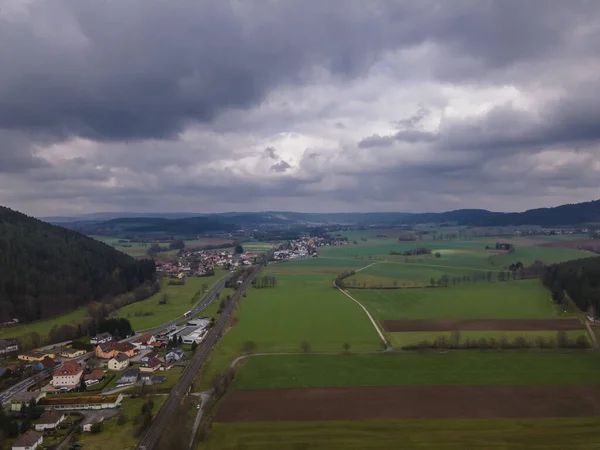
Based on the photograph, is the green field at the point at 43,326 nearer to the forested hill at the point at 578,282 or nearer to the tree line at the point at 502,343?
the tree line at the point at 502,343

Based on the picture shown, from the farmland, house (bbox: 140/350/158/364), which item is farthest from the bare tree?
house (bbox: 140/350/158/364)

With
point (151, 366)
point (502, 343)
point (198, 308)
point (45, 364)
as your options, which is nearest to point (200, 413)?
point (151, 366)

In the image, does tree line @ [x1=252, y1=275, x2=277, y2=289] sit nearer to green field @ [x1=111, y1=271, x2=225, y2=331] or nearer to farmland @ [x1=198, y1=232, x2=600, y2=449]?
green field @ [x1=111, y1=271, x2=225, y2=331]

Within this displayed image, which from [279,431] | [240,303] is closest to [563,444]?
[279,431]

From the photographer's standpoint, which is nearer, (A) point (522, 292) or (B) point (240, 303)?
(B) point (240, 303)

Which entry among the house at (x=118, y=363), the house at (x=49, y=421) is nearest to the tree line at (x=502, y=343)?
the house at (x=118, y=363)

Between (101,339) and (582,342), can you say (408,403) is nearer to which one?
(582,342)

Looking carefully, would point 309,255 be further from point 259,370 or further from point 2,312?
point 259,370
